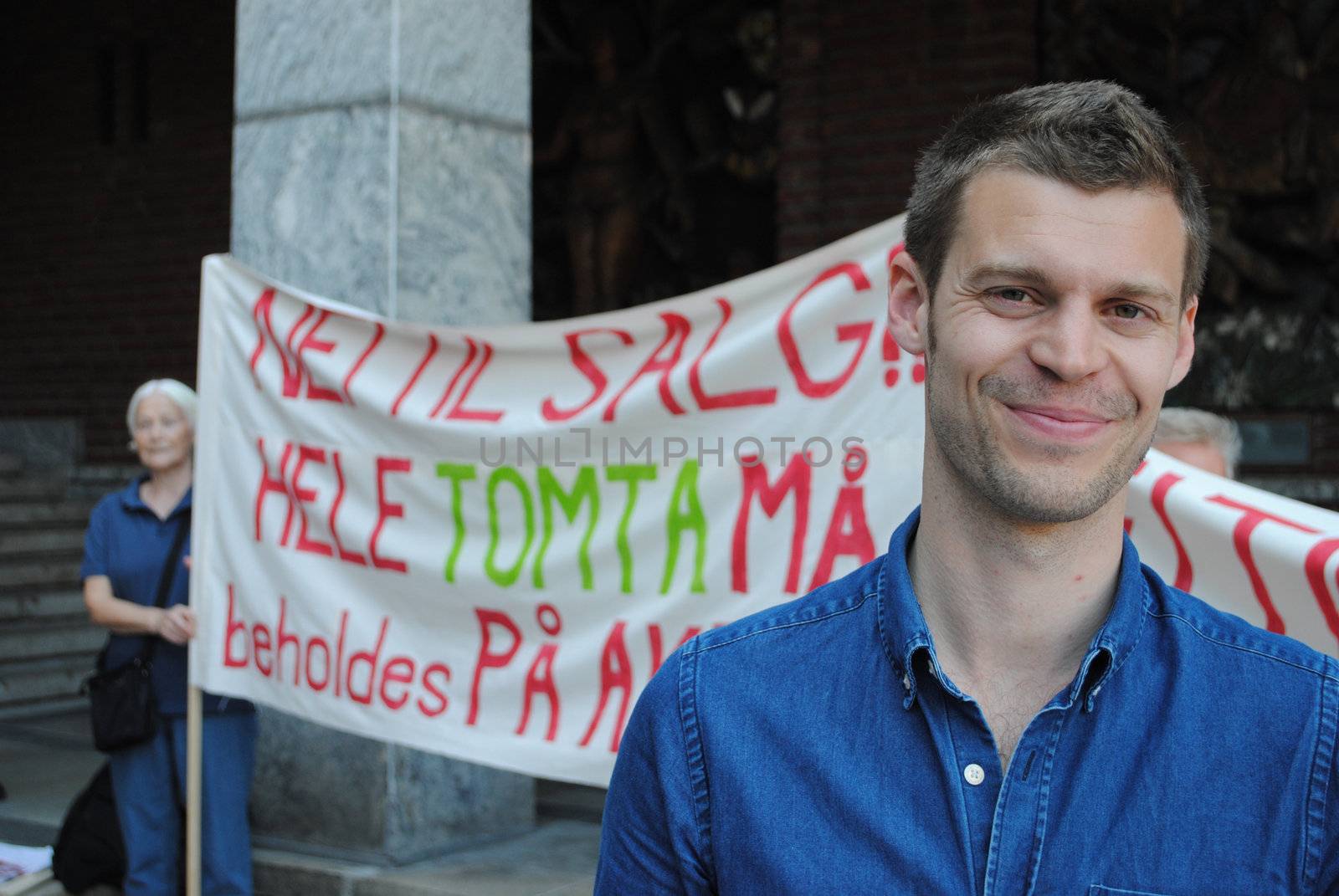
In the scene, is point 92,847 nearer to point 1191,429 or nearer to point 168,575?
point 168,575

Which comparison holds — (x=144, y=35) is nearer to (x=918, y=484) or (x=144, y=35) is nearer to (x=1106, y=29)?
(x=1106, y=29)

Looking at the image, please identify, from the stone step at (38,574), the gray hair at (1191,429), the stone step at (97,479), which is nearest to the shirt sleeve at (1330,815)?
the gray hair at (1191,429)

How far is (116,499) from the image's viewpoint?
191 inches

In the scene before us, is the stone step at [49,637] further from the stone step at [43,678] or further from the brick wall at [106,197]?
the brick wall at [106,197]

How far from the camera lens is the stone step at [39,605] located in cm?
878

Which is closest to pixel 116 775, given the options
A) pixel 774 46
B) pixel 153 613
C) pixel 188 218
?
pixel 153 613

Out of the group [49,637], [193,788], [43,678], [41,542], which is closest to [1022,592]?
[193,788]

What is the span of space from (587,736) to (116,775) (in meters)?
1.71

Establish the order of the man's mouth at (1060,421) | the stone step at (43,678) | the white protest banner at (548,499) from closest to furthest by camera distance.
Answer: the man's mouth at (1060,421) → the white protest banner at (548,499) → the stone step at (43,678)

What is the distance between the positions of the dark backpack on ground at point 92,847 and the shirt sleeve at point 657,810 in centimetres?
374

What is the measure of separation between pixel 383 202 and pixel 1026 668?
407cm

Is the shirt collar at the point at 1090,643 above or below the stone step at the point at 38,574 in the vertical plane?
above

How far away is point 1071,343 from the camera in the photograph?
135 cm

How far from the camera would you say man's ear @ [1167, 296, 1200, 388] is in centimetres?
145
